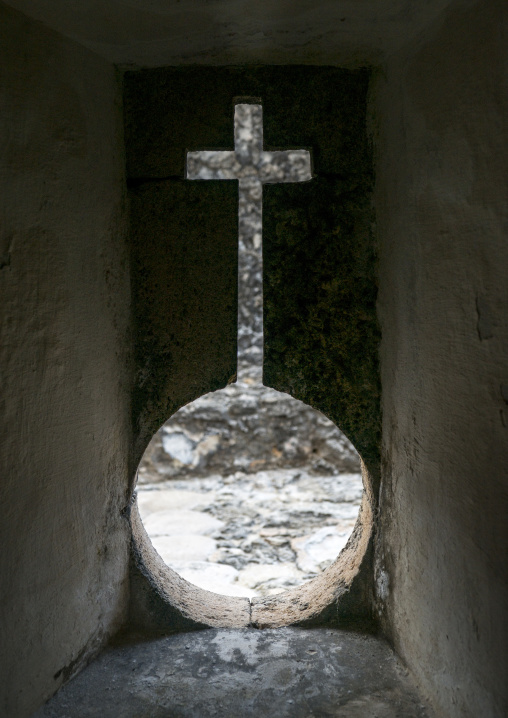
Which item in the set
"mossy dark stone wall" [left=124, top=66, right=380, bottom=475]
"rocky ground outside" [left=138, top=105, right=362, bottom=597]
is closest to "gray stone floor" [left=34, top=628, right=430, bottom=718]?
"mossy dark stone wall" [left=124, top=66, right=380, bottom=475]

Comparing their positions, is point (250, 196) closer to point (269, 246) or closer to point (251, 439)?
point (251, 439)

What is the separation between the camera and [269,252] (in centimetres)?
216

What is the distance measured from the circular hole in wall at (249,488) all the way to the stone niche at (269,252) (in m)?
1.71

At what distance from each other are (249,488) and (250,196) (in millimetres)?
2735

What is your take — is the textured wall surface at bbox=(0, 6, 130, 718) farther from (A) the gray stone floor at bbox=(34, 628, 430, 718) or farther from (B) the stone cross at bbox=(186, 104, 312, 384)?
(B) the stone cross at bbox=(186, 104, 312, 384)

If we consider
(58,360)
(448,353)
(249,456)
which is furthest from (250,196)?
(448,353)

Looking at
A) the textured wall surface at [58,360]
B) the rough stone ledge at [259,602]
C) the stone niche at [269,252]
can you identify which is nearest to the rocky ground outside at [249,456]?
the rough stone ledge at [259,602]

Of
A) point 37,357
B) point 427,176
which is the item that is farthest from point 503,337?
point 37,357

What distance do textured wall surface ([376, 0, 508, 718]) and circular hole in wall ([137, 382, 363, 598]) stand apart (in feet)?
6.42

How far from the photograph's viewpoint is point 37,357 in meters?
1.61

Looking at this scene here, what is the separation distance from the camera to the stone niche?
6.86ft

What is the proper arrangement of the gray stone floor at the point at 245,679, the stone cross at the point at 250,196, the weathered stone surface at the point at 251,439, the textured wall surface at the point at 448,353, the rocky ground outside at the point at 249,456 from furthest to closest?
the stone cross at the point at 250,196 < the weathered stone surface at the point at 251,439 < the rocky ground outside at the point at 249,456 < the gray stone floor at the point at 245,679 < the textured wall surface at the point at 448,353

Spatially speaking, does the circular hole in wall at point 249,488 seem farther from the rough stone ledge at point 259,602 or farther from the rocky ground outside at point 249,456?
the rough stone ledge at point 259,602

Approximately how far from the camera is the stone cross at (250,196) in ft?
18.8
